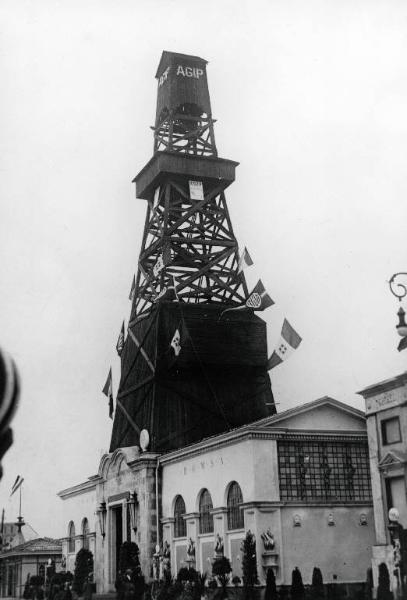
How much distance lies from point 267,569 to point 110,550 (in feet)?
62.9

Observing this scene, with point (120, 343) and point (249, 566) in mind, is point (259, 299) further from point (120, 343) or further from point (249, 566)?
point (249, 566)

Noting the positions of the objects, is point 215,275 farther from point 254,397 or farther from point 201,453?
point 201,453

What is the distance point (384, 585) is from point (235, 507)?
12486 millimetres

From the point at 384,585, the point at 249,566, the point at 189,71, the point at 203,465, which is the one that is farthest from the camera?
the point at 189,71

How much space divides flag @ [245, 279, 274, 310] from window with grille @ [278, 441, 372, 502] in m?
13.5

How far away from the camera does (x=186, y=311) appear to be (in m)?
53.5

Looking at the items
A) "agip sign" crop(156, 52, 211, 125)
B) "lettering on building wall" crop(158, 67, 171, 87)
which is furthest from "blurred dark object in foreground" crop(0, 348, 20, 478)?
"lettering on building wall" crop(158, 67, 171, 87)

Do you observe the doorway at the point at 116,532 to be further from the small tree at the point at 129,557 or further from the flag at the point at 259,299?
the flag at the point at 259,299

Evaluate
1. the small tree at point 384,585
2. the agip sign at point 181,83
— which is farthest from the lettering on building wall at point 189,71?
the small tree at point 384,585

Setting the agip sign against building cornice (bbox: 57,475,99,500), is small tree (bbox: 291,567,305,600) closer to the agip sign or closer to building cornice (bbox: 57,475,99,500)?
building cornice (bbox: 57,475,99,500)

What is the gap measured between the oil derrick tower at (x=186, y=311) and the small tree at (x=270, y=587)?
16.1 meters

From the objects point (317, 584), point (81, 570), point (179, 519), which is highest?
point (179, 519)

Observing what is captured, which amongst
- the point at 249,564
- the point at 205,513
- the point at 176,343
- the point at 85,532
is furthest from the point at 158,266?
the point at 249,564

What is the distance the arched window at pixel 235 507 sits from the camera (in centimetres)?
3950
